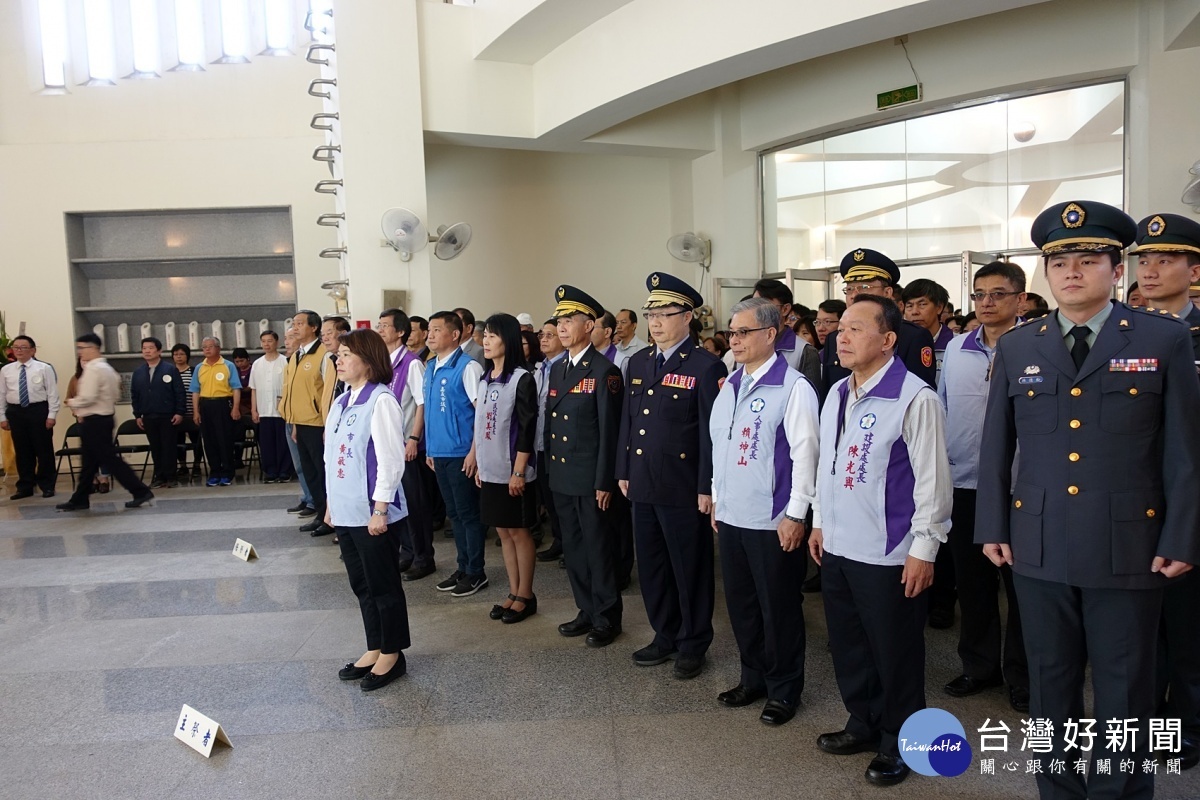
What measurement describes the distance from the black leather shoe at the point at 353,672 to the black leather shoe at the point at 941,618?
8.44 feet

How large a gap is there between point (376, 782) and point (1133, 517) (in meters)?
2.34

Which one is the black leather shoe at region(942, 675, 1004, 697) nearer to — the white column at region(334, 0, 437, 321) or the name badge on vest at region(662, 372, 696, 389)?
the name badge on vest at region(662, 372, 696, 389)

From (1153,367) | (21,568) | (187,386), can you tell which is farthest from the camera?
(187,386)

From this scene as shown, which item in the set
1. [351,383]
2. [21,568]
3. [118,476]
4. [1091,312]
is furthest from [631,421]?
[118,476]

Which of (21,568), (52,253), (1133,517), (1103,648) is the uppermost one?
(52,253)

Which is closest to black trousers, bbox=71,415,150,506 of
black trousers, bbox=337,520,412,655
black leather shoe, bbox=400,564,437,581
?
black leather shoe, bbox=400,564,437,581

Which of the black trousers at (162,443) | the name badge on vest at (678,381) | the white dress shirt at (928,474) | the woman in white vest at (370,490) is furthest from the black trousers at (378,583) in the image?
Answer: the black trousers at (162,443)

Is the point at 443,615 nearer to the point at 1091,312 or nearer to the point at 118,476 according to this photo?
the point at 1091,312

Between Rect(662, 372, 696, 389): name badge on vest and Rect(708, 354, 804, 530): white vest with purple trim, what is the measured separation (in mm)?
303

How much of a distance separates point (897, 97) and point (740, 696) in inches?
244

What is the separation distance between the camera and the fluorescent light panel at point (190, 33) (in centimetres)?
1020

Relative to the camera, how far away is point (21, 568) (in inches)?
217

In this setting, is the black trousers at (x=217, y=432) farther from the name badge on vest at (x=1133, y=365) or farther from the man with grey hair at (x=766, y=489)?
the name badge on vest at (x=1133, y=365)

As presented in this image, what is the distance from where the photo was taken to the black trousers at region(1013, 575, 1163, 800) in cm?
205
